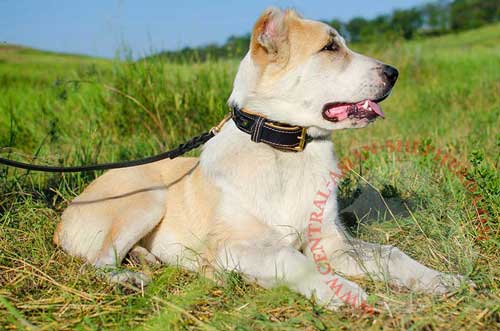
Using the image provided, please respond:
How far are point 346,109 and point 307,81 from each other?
0.27 m

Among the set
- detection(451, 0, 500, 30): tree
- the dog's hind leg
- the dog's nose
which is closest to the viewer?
the dog's nose

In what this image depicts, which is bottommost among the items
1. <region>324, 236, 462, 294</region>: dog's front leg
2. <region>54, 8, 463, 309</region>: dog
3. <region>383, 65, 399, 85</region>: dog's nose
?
<region>324, 236, 462, 294</region>: dog's front leg

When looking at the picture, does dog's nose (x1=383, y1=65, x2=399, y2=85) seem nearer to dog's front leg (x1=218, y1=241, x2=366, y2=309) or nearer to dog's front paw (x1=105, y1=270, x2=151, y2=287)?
dog's front leg (x1=218, y1=241, x2=366, y2=309)

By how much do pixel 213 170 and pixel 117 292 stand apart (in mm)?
900

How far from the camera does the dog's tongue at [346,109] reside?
2871 millimetres

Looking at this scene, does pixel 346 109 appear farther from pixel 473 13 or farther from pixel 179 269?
pixel 473 13

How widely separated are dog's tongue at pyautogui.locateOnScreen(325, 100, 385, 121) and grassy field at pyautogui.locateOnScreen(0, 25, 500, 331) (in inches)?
21.9

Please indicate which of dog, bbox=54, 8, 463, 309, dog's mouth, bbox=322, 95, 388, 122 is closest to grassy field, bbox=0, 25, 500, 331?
dog, bbox=54, 8, 463, 309

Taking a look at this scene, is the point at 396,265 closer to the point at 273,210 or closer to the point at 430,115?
the point at 273,210

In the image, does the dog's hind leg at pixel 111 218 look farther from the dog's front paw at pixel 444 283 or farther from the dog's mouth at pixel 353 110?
the dog's front paw at pixel 444 283

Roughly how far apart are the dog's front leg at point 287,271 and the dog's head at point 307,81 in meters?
0.77

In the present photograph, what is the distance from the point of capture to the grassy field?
222 cm

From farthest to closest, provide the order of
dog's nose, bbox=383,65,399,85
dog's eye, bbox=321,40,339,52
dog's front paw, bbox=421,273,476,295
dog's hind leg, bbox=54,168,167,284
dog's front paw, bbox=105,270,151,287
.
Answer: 1. dog's hind leg, bbox=54,168,167,284
2. dog's eye, bbox=321,40,339,52
3. dog's nose, bbox=383,65,399,85
4. dog's front paw, bbox=105,270,151,287
5. dog's front paw, bbox=421,273,476,295

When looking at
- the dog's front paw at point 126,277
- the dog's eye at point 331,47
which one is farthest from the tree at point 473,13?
the dog's front paw at point 126,277
